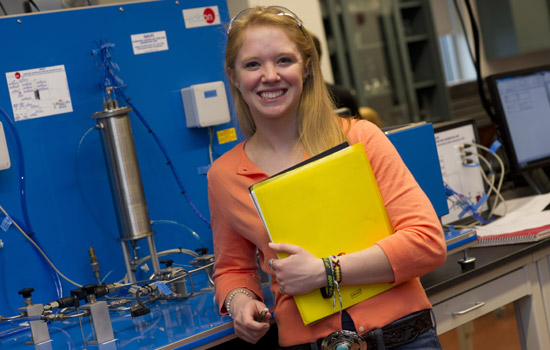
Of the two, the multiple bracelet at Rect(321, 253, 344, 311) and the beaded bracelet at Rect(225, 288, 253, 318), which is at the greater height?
the multiple bracelet at Rect(321, 253, 344, 311)

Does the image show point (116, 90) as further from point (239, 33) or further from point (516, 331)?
point (516, 331)

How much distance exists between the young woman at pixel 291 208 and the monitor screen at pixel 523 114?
4.13ft

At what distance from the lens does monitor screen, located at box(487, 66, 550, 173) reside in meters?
2.55

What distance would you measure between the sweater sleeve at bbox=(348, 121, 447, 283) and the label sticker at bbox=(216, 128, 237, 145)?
2.89 ft

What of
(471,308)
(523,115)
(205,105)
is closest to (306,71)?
(205,105)

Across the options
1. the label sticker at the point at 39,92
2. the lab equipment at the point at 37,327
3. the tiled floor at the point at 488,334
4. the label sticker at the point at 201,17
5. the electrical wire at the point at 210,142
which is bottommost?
the tiled floor at the point at 488,334

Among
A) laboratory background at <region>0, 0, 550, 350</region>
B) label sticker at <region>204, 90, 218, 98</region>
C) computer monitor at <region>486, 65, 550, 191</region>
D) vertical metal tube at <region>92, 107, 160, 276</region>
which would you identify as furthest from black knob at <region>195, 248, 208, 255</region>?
computer monitor at <region>486, 65, 550, 191</region>

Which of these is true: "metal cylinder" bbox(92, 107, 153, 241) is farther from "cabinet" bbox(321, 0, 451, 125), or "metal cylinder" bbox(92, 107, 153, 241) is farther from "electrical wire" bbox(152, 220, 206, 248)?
"cabinet" bbox(321, 0, 451, 125)

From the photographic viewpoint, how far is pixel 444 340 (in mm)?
1818

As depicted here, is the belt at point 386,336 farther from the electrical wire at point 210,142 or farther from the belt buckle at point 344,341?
the electrical wire at point 210,142

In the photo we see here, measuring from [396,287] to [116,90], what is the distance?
1.11m

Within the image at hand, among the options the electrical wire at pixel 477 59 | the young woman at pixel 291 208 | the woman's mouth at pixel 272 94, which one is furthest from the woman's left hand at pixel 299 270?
the electrical wire at pixel 477 59

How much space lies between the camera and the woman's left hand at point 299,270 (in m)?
1.31

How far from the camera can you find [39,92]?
6.28ft
